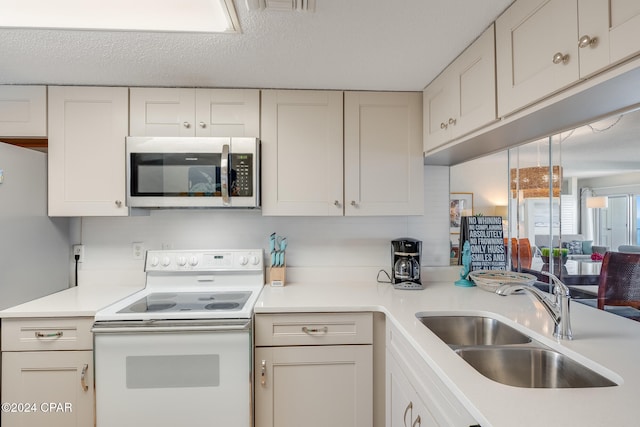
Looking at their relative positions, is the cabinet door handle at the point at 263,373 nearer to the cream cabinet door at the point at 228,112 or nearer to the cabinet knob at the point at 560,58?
the cream cabinet door at the point at 228,112

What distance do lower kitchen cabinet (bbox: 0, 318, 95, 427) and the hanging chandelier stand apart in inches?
96.0

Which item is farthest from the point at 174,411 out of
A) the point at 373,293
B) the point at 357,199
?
the point at 357,199

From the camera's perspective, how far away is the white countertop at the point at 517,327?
0.73m

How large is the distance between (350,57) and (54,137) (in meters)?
1.74

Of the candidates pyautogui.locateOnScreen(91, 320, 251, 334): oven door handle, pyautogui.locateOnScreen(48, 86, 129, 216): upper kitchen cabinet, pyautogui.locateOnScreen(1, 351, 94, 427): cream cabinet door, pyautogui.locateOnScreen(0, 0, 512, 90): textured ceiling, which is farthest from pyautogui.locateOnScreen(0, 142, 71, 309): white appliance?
pyautogui.locateOnScreen(91, 320, 251, 334): oven door handle

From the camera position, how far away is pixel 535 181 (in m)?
1.79

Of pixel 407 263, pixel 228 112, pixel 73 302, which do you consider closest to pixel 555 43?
pixel 407 263

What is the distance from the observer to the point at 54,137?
1.89 m

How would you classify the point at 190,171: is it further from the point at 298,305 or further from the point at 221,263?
the point at 298,305

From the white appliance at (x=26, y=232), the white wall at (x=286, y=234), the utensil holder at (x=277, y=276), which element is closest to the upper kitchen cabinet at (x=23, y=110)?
the white appliance at (x=26, y=232)

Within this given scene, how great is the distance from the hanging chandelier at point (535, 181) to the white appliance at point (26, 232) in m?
2.74

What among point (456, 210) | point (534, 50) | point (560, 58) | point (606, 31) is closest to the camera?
point (606, 31)

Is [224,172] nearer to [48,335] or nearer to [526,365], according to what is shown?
[48,335]

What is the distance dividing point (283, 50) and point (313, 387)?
165cm
